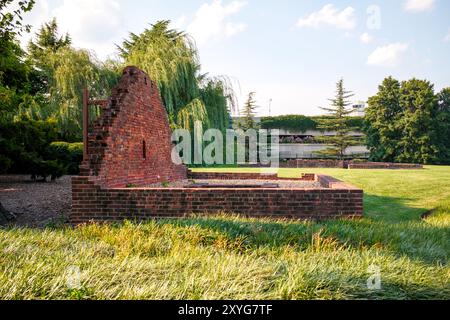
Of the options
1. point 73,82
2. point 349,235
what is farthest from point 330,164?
point 349,235

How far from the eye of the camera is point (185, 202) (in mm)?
6754

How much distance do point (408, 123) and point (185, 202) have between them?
30.7 metres

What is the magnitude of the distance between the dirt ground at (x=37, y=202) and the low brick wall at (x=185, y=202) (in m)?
1.17

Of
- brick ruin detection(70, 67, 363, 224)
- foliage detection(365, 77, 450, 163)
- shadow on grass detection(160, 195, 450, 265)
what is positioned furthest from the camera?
foliage detection(365, 77, 450, 163)

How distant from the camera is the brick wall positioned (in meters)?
7.30

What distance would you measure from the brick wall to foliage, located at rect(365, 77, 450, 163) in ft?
89.5

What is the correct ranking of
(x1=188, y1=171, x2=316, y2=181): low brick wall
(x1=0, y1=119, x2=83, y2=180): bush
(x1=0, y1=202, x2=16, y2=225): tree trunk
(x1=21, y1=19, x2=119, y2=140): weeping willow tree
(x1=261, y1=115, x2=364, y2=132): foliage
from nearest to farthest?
(x1=0, y1=202, x2=16, y2=225): tree trunk → (x1=0, y1=119, x2=83, y2=180): bush → (x1=188, y1=171, x2=316, y2=181): low brick wall → (x1=21, y1=19, x2=119, y2=140): weeping willow tree → (x1=261, y1=115, x2=364, y2=132): foliage

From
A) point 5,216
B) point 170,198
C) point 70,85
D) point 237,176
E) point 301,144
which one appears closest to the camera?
point 170,198

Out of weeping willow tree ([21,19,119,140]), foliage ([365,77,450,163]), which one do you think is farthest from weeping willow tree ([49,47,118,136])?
foliage ([365,77,450,163])

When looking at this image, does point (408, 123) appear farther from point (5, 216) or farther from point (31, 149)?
point (5, 216)

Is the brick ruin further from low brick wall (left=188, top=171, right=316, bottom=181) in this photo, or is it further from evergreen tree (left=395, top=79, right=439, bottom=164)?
evergreen tree (left=395, top=79, right=439, bottom=164)
